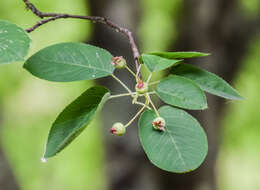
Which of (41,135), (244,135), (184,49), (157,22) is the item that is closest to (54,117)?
(41,135)

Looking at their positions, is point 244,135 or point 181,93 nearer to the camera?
point 181,93

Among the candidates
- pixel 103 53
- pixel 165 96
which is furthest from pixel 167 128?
pixel 103 53

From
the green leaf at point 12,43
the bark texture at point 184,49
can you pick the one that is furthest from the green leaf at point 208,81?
the bark texture at point 184,49

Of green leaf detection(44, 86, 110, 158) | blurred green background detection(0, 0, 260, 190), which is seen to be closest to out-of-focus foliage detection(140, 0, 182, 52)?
blurred green background detection(0, 0, 260, 190)

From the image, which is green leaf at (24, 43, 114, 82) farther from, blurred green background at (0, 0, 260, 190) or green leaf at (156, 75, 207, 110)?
blurred green background at (0, 0, 260, 190)

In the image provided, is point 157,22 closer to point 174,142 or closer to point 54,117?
point 54,117
